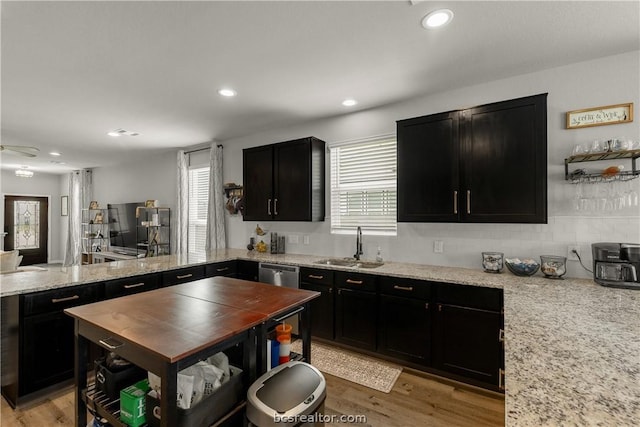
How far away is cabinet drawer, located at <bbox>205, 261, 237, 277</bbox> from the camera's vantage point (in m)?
3.48

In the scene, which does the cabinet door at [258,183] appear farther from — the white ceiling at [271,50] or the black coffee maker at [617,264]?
the black coffee maker at [617,264]

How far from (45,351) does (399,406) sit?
278 cm

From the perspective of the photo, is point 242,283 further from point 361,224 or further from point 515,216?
point 515,216

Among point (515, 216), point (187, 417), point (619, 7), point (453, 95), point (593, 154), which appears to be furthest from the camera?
point (453, 95)

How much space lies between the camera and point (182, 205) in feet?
17.1

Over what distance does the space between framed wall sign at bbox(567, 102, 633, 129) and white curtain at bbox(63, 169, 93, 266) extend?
9580mm

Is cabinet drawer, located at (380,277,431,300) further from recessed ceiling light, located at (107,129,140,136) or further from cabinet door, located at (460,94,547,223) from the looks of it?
recessed ceiling light, located at (107,129,140,136)

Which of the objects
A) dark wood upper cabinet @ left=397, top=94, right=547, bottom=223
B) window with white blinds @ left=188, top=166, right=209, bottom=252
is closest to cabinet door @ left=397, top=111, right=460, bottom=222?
dark wood upper cabinet @ left=397, top=94, right=547, bottom=223

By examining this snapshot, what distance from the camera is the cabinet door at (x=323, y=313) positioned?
306 cm

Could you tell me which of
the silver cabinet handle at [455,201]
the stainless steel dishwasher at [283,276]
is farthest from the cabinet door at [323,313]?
the silver cabinet handle at [455,201]

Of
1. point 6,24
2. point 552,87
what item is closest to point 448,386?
point 552,87

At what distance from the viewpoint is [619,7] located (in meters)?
1.77

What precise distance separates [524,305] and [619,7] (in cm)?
191

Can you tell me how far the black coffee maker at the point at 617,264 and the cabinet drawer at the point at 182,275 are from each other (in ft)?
12.1
